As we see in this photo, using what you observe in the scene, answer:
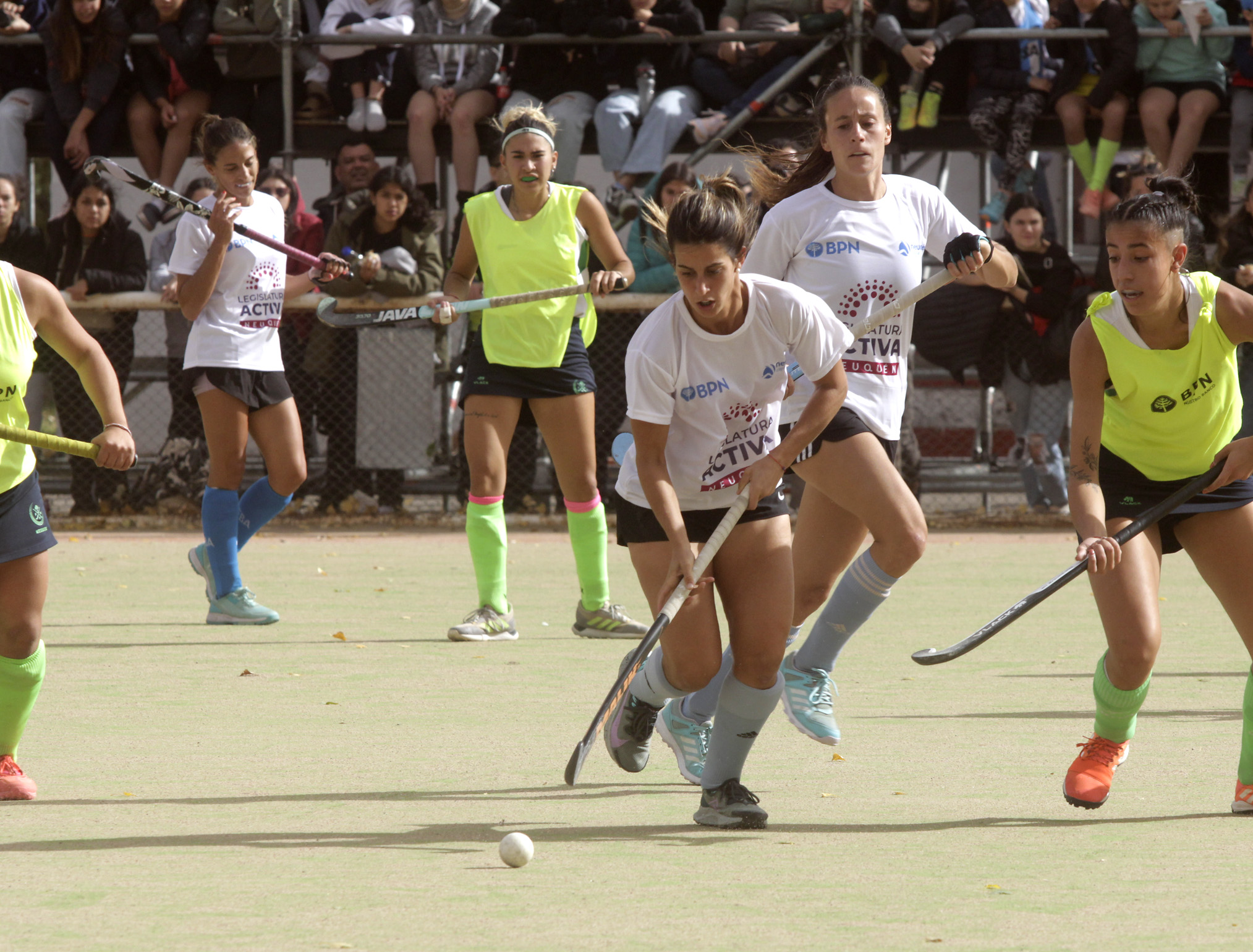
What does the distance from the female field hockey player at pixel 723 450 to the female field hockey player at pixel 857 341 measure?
73 centimetres

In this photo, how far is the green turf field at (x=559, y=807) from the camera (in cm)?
307

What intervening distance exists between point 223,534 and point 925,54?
18.5 ft

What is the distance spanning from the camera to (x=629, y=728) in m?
4.39

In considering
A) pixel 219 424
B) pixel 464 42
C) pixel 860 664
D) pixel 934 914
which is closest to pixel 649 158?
pixel 464 42

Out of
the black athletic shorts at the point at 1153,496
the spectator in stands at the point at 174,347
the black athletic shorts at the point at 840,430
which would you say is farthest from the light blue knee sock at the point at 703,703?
the spectator in stands at the point at 174,347

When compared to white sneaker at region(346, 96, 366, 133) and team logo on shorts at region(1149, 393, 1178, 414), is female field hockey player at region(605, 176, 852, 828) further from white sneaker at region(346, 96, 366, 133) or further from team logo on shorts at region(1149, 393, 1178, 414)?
white sneaker at region(346, 96, 366, 133)

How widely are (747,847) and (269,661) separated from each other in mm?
3067

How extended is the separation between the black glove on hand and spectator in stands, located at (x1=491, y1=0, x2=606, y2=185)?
6.17 m

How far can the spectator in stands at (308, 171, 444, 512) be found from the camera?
10266 millimetres

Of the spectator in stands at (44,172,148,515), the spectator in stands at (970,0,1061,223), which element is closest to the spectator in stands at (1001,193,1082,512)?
the spectator in stands at (970,0,1061,223)

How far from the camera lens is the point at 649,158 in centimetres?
1072

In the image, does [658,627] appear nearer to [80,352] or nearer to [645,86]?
[80,352]

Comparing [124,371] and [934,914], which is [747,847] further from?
[124,371]

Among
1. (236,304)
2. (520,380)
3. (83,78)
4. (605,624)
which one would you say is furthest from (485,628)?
(83,78)
